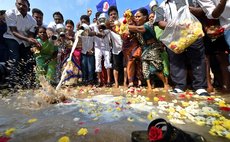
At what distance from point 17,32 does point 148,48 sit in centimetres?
356

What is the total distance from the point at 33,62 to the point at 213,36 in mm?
5039

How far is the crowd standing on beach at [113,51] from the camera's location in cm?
465

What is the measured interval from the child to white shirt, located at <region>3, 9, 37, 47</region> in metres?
0.27

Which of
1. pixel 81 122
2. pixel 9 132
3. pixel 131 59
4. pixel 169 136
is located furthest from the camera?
pixel 131 59

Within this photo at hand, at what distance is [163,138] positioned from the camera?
6.19 ft

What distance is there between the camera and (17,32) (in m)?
6.53

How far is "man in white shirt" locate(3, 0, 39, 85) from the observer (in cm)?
644

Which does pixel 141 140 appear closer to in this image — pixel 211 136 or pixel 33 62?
pixel 211 136

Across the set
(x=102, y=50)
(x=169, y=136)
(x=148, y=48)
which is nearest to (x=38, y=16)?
(x=102, y=50)

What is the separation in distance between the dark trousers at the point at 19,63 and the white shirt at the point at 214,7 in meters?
4.86

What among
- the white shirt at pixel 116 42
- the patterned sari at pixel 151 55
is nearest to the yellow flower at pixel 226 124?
the patterned sari at pixel 151 55

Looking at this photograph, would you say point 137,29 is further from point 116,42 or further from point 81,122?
point 81,122

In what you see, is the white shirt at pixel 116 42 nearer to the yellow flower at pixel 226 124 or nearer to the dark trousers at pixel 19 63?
the dark trousers at pixel 19 63

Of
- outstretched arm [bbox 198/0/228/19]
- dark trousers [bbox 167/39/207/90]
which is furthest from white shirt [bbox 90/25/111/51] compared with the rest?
outstretched arm [bbox 198/0/228/19]
